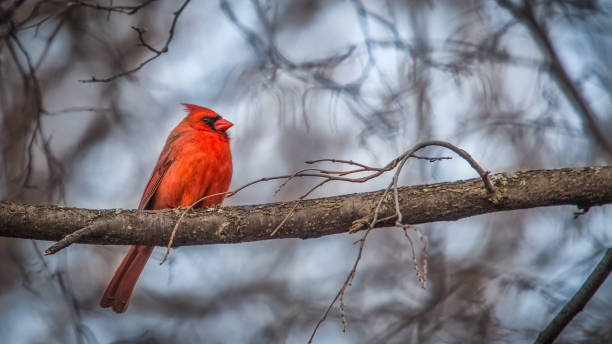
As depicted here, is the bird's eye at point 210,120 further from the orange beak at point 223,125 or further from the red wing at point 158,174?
the red wing at point 158,174

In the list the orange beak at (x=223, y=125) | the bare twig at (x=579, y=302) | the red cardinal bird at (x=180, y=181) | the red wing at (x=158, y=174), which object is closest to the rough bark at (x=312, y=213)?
the bare twig at (x=579, y=302)

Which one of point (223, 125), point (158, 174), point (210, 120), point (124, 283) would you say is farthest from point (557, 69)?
point (124, 283)

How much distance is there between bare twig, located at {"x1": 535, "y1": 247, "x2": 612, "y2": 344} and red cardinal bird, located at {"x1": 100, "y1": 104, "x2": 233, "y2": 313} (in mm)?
2433

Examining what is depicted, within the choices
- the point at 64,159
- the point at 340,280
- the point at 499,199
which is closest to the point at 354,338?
the point at 340,280

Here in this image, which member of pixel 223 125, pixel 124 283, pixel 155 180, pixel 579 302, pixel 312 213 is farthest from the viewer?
pixel 223 125

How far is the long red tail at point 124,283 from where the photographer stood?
383 centimetres

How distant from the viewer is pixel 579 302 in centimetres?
217

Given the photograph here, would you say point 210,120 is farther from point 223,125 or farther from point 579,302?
point 579,302

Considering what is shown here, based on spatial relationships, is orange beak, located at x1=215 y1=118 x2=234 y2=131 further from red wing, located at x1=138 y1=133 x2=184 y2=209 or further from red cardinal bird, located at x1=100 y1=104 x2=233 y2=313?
red wing, located at x1=138 y1=133 x2=184 y2=209

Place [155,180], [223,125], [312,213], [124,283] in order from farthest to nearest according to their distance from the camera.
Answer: [223,125] → [155,180] → [124,283] → [312,213]

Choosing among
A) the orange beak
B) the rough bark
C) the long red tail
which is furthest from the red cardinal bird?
the rough bark

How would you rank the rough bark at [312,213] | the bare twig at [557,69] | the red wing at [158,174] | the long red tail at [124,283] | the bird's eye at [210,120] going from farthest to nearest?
the bird's eye at [210,120]
the bare twig at [557,69]
the red wing at [158,174]
the long red tail at [124,283]
the rough bark at [312,213]

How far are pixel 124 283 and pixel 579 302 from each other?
9.23ft

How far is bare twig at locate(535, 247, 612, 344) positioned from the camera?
216 cm
